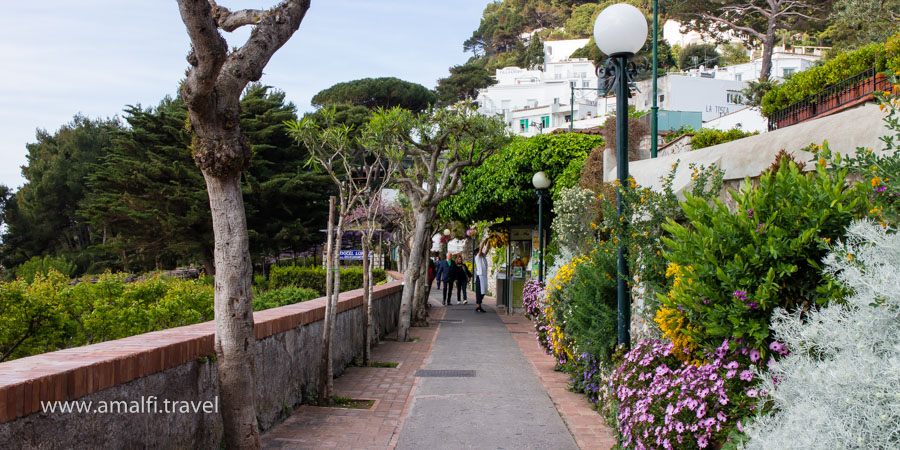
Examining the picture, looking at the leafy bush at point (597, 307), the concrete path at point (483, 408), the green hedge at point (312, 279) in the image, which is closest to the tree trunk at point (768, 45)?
the green hedge at point (312, 279)

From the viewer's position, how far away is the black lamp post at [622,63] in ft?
20.4

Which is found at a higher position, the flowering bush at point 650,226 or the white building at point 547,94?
the white building at point 547,94

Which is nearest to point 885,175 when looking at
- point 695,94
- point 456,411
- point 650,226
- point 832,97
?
point 650,226

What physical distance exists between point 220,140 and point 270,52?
2.32 ft

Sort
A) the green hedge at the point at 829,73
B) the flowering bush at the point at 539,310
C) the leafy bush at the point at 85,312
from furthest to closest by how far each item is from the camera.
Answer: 1. the green hedge at the point at 829,73
2. the flowering bush at the point at 539,310
3. the leafy bush at the point at 85,312

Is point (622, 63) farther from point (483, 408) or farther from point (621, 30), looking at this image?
point (483, 408)

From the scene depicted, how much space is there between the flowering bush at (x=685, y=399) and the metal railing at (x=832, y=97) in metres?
9.88

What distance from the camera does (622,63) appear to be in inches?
251

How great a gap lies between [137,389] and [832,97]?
15.4m

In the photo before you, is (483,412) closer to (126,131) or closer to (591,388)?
(591,388)

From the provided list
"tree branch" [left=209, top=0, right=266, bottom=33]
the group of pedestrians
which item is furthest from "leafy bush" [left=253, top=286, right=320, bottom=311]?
"tree branch" [left=209, top=0, right=266, bottom=33]

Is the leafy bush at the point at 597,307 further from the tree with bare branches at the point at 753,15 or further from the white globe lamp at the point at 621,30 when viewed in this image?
the tree with bare branches at the point at 753,15

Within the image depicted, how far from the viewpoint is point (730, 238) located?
3.83 meters

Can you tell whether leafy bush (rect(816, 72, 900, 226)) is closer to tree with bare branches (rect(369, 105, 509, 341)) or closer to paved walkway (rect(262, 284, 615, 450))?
paved walkway (rect(262, 284, 615, 450))
